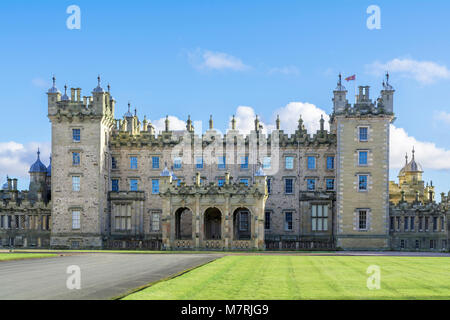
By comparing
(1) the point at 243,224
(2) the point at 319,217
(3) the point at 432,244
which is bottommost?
(3) the point at 432,244

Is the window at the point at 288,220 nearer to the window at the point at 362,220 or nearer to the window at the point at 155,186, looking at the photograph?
the window at the point at 362,220

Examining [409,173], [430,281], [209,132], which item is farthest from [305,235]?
[430,281]

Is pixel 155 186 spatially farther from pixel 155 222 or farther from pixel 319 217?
pixel 319 217

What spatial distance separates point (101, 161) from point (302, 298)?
52472 millimetres

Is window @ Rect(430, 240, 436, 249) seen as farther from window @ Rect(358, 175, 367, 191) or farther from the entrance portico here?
the entrance portico

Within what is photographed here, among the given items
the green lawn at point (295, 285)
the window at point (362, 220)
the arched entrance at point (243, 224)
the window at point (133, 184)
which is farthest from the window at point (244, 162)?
the green lawn at point (295, 285)

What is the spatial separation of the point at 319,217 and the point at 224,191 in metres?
12.9

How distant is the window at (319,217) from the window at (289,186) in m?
3.19

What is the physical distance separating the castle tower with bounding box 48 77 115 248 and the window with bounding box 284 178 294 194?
68.6 ft

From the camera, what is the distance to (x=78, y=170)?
68188 millimetres

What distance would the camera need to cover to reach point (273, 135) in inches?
2778

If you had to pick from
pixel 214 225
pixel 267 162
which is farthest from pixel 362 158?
pixel 214 225

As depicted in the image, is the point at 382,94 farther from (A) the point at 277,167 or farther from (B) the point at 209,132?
(B) the point at 209,132
